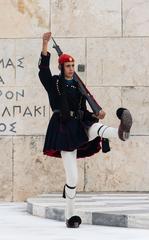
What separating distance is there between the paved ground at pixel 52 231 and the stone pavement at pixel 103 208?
4.4 inches

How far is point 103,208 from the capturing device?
7.12m

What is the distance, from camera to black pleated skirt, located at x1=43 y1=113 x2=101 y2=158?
243 inches

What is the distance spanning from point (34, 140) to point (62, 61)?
3.68m

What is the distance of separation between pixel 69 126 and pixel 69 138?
0.14m

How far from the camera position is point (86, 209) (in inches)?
275

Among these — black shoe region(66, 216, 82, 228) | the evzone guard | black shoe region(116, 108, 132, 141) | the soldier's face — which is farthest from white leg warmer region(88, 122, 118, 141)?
black shoe region(66, 216, 82, 228)

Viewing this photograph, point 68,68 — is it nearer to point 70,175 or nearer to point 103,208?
point 70,175

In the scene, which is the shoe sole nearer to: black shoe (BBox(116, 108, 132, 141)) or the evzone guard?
black shoe (BBox(116, 108, 132, 141))

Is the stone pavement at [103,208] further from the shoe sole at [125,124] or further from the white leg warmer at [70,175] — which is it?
the shoe sole at [125,124]

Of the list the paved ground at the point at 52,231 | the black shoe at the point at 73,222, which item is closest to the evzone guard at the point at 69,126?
the black shoe at the point at 73,222

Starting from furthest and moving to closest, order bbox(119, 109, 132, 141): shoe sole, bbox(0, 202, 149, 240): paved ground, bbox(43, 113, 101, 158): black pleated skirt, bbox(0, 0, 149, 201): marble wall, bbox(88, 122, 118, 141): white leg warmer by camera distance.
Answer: bbox(0, 0, 149, 201): marble wall, bbox(43, 113, 101, 158): black pleated skirt, bbox(88, 122, 118, 141): white leg warmer, bbox(119, 109, 132, 141): shoe sole, bbox(0, 202, 149, 240): paved ground

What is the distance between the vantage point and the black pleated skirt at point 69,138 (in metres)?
6.17

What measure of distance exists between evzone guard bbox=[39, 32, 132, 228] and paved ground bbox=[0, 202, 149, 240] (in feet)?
0.83

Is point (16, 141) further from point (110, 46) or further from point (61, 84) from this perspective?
point (61, 84)
